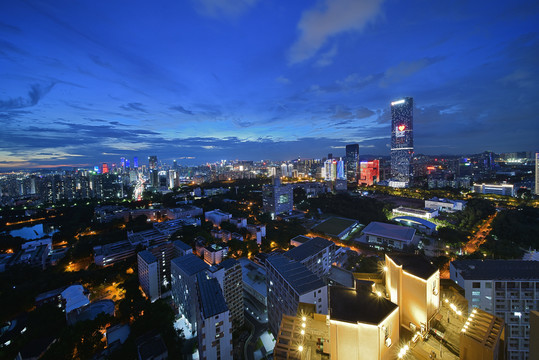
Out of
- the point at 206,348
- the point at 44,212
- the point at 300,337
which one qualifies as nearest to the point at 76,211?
the point at 44,212

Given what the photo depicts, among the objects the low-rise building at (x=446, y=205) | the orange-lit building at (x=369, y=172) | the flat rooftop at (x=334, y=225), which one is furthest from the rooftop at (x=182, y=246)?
the orange-lit building at (x=369, y=172)

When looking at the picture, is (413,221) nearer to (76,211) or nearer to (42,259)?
(42,259)

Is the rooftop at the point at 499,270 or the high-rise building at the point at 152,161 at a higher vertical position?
the high-rise building at the point at 152,161

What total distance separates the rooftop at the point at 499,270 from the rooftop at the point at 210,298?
18.9 feet

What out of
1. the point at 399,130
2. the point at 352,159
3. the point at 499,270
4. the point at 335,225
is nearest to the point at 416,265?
the point at 499,270

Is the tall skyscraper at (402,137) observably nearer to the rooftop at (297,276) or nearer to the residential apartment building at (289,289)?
the rooftop at (297,276)

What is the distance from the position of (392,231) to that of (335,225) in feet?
11.0

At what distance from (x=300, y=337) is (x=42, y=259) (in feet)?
37.2

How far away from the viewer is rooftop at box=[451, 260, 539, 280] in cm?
480

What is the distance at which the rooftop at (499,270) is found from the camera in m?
4.80

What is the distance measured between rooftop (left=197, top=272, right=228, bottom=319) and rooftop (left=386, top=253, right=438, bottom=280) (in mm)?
3440

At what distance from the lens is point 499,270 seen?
16.6 feet

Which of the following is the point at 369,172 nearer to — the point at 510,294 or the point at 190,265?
the point at 510,294

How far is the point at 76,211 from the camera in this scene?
49.1 ft
